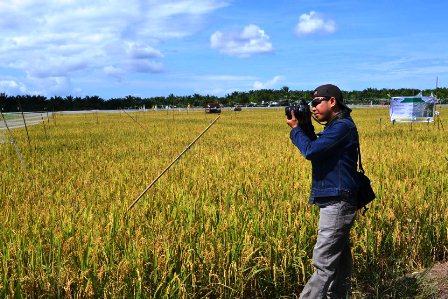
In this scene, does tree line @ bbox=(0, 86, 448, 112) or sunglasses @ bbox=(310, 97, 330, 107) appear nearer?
sunglasses @ bbox=(310, 97, 330, 107)

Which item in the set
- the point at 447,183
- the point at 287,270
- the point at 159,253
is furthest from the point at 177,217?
the point at 447,183

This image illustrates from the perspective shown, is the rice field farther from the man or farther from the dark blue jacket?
the dark blue jacket

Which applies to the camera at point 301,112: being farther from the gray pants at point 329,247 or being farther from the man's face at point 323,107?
the gray pants at point 329,247

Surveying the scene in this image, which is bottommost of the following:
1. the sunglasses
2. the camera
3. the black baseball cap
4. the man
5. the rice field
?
the rice field

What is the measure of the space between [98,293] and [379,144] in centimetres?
887

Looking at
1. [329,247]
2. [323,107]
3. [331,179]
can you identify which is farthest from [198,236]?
[323,107]

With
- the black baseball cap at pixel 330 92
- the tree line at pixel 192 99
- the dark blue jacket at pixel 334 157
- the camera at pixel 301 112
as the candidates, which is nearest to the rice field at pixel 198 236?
the dark blue jacket at pixel 334 157

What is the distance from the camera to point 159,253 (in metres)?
2.98

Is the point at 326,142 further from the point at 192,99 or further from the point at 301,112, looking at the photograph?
the point at 192,99

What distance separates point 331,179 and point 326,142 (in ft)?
0.81

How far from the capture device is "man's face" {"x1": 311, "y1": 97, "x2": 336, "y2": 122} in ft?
8.82

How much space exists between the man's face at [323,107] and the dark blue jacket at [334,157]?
0.06m

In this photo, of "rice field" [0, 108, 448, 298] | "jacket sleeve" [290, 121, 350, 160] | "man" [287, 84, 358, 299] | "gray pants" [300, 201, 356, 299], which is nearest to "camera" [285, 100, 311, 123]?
"man" [287, 84, 358, 299]

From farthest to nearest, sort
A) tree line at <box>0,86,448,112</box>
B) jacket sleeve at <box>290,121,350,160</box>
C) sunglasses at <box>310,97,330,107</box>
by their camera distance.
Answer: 1. tree line at <box>0,86,448,112</box>
2. sunglasses at <box>310,97,330,107</box>
3. jacket sleeve at <box>290,121,350,160</box>
